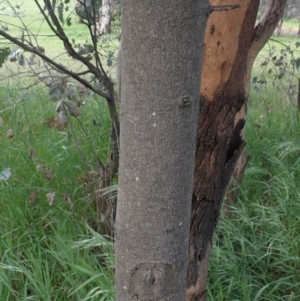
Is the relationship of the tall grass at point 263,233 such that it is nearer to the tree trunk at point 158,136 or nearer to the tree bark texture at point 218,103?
the tree bark texture at point 218,103

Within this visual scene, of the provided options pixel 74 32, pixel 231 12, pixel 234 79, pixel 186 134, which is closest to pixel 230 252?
pixel 234 79

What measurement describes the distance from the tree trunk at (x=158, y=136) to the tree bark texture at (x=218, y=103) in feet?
2.16

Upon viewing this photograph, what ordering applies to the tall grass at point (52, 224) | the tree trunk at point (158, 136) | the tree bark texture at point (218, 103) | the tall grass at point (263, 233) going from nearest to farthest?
the tree trunk at point (158, 136) → the tree bark texture at point (218, 103) → the tall grass at point (52, 224) → the tall grass at point (263, 233)

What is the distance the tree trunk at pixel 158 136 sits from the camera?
84 centimetres

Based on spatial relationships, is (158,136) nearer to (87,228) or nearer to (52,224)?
(87,228)

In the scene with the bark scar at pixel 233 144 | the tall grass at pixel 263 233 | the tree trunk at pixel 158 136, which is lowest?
the tall grass at pixel 263 233

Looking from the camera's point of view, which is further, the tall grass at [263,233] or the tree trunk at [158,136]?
the tall grass at [263,233]

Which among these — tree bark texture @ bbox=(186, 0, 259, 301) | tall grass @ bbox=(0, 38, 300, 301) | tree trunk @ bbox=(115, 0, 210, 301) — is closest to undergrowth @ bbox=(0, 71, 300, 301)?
tall grass @ bbox=(0, 38, 300, 301)

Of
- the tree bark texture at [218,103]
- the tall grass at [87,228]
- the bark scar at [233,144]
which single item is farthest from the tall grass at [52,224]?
the bark scar at [233,144]

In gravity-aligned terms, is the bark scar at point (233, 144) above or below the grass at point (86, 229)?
above

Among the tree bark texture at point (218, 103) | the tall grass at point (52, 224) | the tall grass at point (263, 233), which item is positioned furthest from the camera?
the tall grass at point (263, 233)

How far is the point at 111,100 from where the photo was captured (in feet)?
7.84

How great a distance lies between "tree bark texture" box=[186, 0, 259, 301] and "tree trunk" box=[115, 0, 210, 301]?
0.66 m

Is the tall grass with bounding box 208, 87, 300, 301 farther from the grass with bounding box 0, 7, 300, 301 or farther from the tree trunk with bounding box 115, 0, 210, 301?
the tree trunk with bounding box 115, 0, 210, 301
